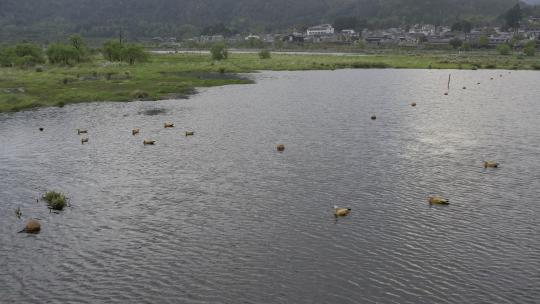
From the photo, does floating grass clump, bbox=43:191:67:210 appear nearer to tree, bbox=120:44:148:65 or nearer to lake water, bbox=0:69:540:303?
lake water, bbox=0:69:540:303

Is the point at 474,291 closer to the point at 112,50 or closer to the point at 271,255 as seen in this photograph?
the point at 271,255

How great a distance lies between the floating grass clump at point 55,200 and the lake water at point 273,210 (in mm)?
988

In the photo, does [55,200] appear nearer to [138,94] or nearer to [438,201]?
[438,201]

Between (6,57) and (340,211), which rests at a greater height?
(6,57)

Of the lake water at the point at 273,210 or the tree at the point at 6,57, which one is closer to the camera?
the lake water at the point at 273,210

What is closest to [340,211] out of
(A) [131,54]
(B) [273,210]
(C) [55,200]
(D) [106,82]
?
(B) [273,210]

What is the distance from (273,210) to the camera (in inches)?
1688

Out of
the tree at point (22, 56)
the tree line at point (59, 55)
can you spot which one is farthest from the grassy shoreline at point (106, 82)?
the tree at point (22, 56)

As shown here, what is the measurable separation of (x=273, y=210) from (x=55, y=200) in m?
19.8

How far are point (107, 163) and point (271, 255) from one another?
106ft

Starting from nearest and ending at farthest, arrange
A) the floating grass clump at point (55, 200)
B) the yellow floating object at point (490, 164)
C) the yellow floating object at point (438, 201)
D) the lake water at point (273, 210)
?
the lake water at point (273, 210)
the yellow floating object at point (438, 201)
the floating grass clump at point (55, 200)
the yellow floating object at point (490, 164)

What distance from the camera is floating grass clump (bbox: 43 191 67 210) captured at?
43875 millimetres

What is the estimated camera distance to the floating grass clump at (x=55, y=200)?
144 feet

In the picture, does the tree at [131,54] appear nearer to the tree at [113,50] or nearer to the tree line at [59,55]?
the tree line at [59,55]
